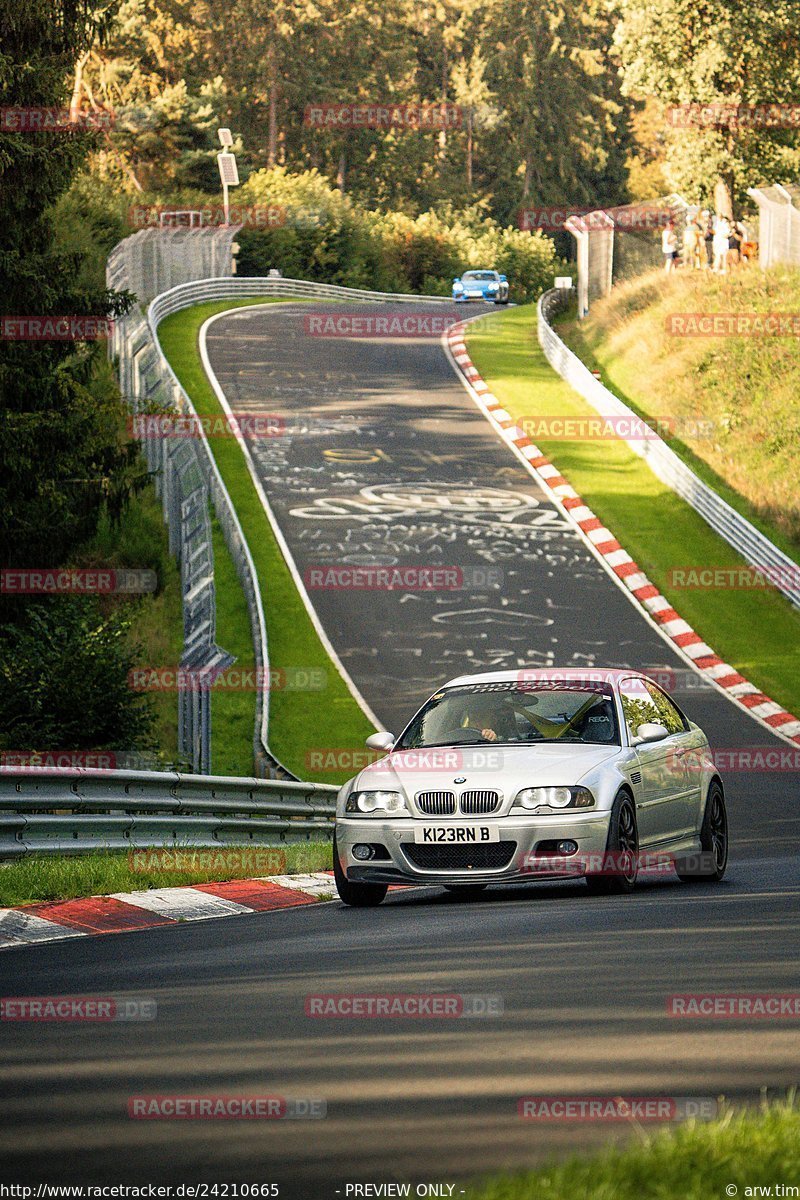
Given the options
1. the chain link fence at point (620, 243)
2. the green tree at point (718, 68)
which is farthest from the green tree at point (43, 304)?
the green tree at point (718, 68)

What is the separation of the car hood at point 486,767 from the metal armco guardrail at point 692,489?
63.3 ft

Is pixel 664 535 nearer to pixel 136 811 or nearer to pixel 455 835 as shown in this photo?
pixel 136 811

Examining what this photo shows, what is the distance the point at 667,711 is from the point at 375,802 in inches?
108

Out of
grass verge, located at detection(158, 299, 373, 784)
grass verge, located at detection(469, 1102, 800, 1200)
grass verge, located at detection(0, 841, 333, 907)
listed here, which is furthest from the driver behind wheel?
grass verge, located at detection(158, 299, 373, 784)

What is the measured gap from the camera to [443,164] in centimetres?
12419

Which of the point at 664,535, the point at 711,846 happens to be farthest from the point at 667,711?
the point at 664,535

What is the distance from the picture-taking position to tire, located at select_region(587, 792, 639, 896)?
1145 centimetres

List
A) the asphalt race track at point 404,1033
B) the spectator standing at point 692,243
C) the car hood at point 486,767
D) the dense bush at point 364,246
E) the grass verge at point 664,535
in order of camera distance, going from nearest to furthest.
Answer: the asphalt race track at point 404,1033
the car hood at point 486,767
the grass verge at point 664,535
the spectator standing at point 692,243
the dense bush at point 364,246

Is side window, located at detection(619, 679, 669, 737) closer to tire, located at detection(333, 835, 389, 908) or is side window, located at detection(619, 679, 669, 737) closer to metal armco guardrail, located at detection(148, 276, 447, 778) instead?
tire, located at detection(333, 835, 389, 908)

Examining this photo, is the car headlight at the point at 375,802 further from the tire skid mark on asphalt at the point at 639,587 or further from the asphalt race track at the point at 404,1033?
the tire skid mark on asphalt at the point at 639,587

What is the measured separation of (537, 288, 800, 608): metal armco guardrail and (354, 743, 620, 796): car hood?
19287 millimetres

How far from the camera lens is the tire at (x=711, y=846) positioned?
42.0 feet

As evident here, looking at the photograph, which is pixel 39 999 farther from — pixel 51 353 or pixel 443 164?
pixel 443 164

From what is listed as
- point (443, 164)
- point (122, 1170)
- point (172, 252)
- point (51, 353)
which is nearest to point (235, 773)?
point (51, 353)
